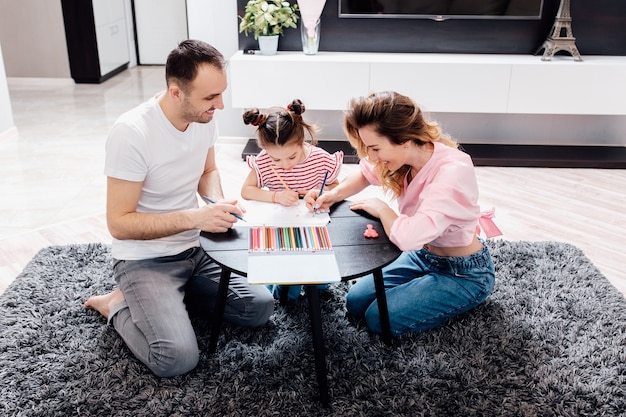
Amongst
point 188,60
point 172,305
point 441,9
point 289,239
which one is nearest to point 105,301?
point 172,305

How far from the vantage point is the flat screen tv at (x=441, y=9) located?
3.70m

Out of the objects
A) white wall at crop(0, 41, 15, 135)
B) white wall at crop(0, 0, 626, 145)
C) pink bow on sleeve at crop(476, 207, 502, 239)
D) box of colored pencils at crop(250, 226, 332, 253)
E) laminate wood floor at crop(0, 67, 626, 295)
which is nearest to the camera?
box of colored pencils at crop(250, 226, 332, 253)

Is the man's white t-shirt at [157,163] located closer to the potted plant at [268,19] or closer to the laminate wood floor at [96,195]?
the laminate wood floor at [96,195]

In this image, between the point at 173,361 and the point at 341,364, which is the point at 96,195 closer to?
the point at 173,361

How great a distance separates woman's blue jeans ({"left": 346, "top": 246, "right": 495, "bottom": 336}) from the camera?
1.90 metres

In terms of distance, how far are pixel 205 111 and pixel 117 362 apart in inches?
30.8

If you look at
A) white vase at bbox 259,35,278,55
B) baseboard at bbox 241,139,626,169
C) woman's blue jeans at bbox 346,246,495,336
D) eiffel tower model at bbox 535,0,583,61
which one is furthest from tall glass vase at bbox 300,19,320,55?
woman's blue jeans at bbox 346,246,495,336

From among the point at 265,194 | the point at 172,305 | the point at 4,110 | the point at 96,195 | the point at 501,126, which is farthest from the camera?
the point at 4,110

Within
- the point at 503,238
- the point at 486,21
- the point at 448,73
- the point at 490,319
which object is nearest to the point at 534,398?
the point at 490,319

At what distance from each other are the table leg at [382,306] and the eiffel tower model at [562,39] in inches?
96.2

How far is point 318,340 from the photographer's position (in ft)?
5.22

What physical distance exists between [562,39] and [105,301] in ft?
9.74

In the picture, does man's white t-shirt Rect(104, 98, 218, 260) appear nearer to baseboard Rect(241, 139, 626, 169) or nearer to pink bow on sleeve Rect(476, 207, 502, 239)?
pink bow on sleeve Rect(476, 207, 502, 239)

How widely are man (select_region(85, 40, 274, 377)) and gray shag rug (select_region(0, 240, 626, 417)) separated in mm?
90
